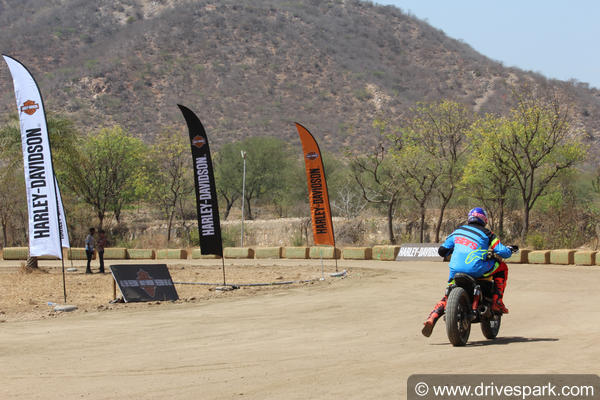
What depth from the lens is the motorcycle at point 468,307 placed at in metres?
9.53

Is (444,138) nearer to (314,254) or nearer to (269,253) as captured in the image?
(314,254)

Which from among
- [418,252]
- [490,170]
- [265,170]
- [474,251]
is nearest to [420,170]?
[490,170]

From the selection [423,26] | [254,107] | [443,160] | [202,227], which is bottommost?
[202,227]

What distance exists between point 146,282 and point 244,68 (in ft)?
281

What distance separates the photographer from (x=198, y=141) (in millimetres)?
21859

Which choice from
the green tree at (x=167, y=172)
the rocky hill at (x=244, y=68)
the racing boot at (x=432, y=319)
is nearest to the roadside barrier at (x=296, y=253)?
the green tree at (x=167, y=172)

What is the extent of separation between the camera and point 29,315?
16828 mm

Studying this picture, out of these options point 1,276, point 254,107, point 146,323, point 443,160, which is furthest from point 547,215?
point 254,107

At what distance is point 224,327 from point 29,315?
583 centimetres

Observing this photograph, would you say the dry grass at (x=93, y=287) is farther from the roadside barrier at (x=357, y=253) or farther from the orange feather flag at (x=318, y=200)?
the roadside barrier at (x=357, y=253)

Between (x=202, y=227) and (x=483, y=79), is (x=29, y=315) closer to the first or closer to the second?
(x=202, y=227)

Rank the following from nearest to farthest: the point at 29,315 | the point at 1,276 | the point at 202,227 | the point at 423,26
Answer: the point at 29,315 → the point at 202,227 → the point at 1,276 → the point at 423,26

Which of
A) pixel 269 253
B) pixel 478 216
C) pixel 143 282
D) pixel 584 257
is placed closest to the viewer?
pixel 478 216

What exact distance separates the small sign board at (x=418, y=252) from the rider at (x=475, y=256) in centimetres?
2615
